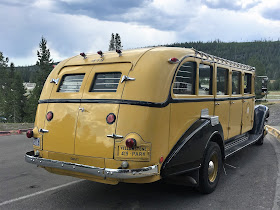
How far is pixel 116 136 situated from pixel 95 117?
48 centimetres

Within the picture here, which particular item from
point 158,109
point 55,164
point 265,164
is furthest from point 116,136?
point 265,164

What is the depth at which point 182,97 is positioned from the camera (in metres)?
4.27

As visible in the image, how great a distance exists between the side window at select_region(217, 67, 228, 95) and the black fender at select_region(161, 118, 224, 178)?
3.84ft

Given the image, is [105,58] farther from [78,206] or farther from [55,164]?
[78,206]

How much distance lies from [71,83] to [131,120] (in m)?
1.45

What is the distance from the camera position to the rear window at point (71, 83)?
448cm

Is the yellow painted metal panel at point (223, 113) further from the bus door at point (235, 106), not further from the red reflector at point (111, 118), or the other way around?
the red reflector at point (111, 118)

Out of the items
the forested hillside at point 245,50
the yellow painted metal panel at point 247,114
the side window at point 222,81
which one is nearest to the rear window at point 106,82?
the side window at point 222,81

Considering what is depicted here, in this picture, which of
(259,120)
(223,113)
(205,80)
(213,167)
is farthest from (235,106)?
(259,120)

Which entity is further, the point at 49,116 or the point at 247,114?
the point at 247,114

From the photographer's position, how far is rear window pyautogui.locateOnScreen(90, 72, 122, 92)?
4.14 meters

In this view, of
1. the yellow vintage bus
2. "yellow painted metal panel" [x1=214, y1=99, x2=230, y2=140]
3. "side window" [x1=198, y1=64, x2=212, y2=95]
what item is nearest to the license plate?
the yellow vintage bus

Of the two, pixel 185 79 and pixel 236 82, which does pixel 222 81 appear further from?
pixel 185 79

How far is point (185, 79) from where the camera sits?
4.46 metres
